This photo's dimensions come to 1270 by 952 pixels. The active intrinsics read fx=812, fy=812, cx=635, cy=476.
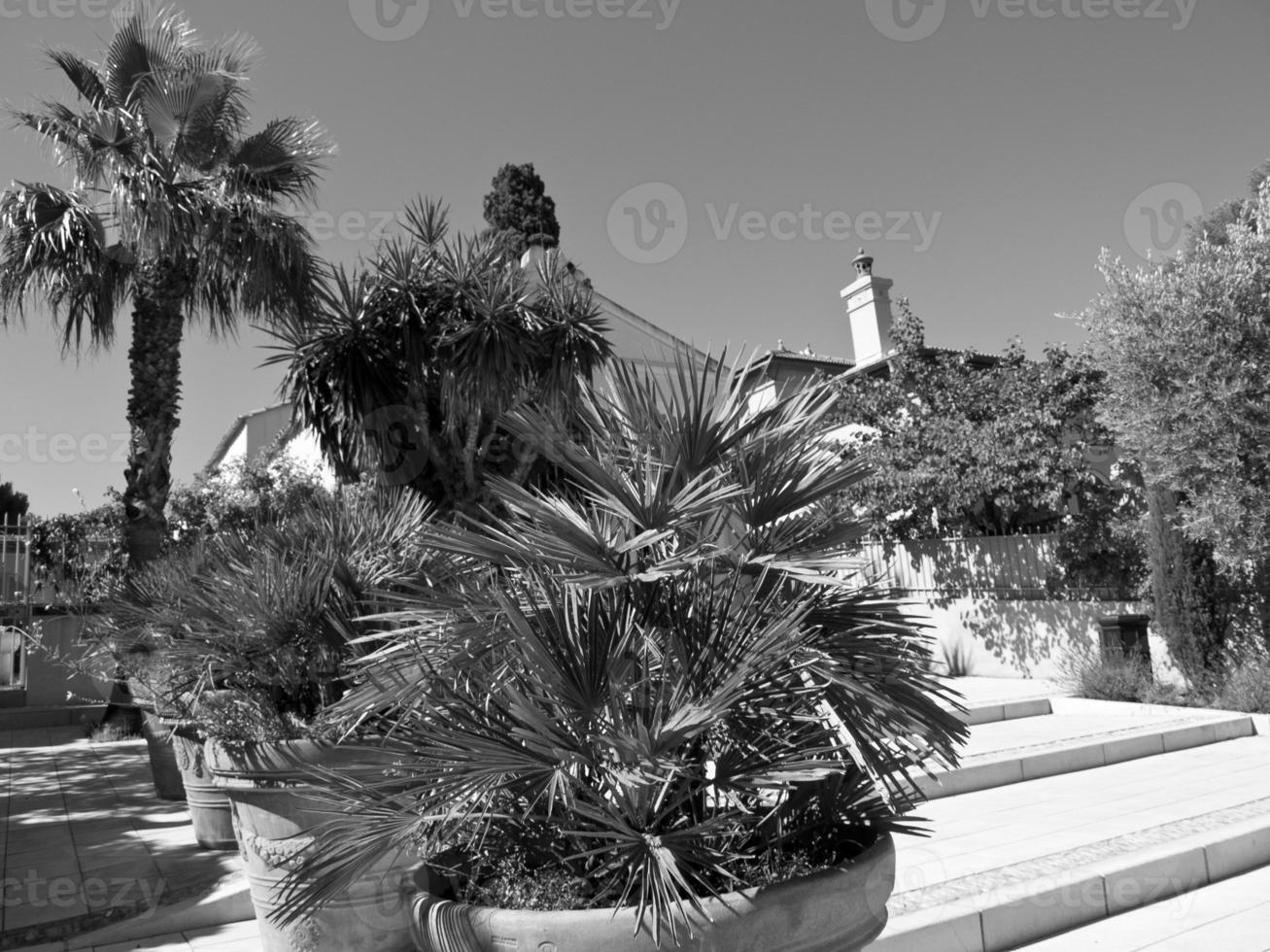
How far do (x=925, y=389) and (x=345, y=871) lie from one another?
477 inches

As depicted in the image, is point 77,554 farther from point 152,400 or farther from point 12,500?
point 12,500

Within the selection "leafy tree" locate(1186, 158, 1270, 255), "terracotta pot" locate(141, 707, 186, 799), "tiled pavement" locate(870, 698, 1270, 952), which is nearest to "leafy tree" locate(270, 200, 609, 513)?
"terracotta pot" locate(141, 707, 186, 799)

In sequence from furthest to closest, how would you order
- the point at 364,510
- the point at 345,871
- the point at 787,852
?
1. the point at 364,510
2. the point at 787,852
3. the point at 345,871

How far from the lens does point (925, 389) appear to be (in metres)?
12.6

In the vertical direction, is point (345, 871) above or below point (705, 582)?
below

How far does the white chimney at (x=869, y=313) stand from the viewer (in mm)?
18609

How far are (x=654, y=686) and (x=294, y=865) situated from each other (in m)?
1.73

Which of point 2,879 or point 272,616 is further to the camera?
point 2,879

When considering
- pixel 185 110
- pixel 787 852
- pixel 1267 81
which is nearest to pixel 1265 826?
pixel 787 852

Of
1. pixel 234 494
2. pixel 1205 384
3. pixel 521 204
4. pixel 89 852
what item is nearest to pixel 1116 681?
pixel 1205 384

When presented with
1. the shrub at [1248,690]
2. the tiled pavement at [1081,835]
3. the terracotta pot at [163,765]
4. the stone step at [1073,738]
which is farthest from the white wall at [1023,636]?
the terracotta pot at [163,765]

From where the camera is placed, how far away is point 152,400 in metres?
8.70

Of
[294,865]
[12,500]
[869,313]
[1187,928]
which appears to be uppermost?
[869,313]

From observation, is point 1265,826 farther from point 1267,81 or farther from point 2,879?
point 1267,81
